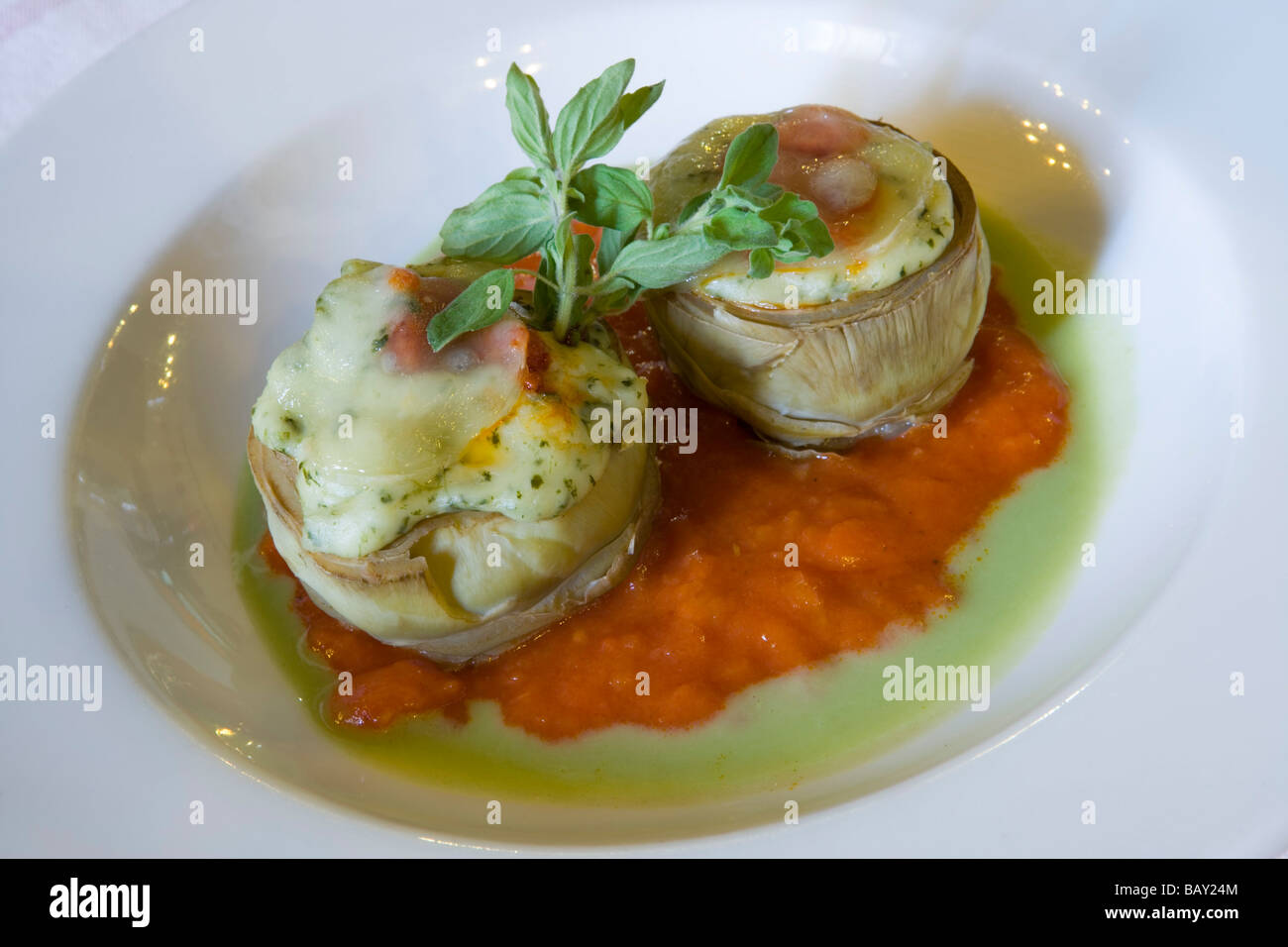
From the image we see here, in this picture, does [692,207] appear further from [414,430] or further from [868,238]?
[414,430]

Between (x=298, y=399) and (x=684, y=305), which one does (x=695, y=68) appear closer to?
(x=684, y=305)

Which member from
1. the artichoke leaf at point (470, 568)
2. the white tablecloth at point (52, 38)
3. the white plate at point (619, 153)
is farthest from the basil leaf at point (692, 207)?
the white tablecloth at point (52, 38)

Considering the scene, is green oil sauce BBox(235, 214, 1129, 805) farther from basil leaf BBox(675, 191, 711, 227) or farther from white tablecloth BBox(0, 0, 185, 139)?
white tablecloth BBox(0, 0, 185, 139)

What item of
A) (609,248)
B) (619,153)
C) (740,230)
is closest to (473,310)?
(609,248)

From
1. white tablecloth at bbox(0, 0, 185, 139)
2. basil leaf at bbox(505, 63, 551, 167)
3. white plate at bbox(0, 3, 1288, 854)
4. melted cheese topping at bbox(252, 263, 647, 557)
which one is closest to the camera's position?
white plate at bbox(0, 3, 1288, 854)

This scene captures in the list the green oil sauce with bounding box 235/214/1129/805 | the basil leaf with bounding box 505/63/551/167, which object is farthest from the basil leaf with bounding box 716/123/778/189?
the green oil sauce with bounding box 235/214/1129/805

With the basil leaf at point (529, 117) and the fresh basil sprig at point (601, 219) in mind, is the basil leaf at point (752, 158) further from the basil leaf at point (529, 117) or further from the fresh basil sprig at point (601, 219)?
the basil leaf at point (529, 117)
